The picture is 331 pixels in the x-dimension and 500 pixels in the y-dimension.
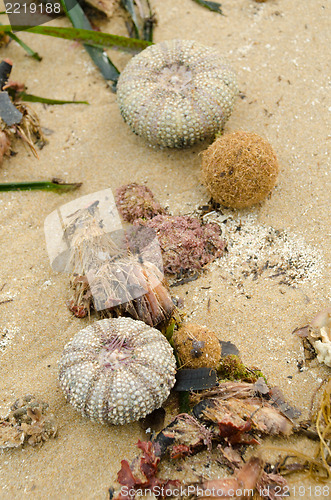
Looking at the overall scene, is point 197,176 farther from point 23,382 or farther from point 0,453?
point 0,453

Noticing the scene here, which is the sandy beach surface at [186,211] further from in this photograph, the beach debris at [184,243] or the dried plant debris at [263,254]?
the beach debris at [184,243]

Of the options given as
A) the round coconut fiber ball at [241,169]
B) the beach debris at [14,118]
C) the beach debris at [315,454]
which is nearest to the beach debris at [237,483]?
the beach debris at [315,454]

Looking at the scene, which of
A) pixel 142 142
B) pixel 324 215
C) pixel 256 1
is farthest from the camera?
pixel 256 1

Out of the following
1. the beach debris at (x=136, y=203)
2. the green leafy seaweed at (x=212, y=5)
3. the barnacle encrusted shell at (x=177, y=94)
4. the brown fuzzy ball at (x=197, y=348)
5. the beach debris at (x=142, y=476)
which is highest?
the green leafy seaweed at (x=212, y=5)

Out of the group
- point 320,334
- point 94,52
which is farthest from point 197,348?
point 94,52

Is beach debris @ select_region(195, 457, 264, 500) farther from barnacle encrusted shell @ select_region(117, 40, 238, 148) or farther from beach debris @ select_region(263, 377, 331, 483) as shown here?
barnacle encrusted shell @ select_region(117, 40, 238, 148)


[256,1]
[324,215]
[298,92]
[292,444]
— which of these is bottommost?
[292,444]

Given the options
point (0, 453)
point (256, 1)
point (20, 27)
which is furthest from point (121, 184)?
point (256, 1)
